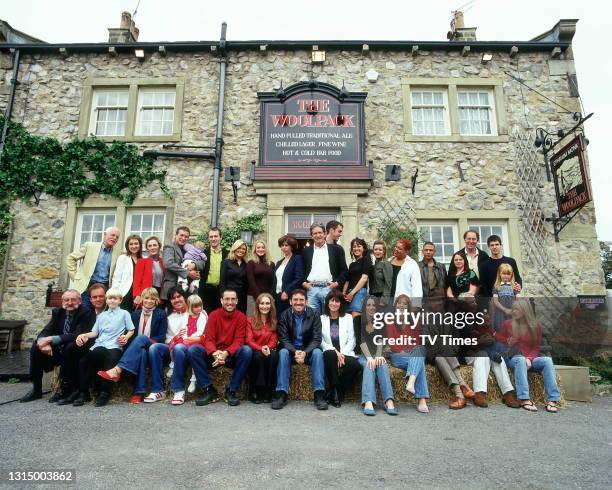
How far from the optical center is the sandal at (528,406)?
14.1ft

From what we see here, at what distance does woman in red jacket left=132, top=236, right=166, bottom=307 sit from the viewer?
5270mm

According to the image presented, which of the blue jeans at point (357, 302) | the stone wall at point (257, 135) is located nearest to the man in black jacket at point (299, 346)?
the blue jeans at point (357, 302)

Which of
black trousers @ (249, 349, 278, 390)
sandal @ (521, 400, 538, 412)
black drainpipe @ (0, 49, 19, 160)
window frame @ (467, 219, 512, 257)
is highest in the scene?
black drainpipe @ (0, 49, 19, 160)

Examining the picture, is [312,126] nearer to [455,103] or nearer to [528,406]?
[455,103]

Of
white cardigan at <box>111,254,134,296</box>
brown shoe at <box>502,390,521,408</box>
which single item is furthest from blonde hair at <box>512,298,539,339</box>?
white cardigan at <box>111,254,134,296</box>

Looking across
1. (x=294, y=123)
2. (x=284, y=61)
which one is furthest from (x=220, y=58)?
(x=294, y=123)

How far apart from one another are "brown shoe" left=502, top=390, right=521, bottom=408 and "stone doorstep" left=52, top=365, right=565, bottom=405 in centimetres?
10

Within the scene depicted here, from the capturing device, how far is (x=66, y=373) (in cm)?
449

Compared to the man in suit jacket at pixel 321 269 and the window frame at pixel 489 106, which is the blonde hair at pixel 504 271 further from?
the window frame at pixel 489 106

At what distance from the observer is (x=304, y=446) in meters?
3.07

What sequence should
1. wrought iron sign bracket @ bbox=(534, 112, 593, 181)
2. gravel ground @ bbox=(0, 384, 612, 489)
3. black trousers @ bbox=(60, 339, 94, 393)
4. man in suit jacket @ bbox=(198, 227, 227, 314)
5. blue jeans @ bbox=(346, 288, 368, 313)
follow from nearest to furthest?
gravel ground @ bbox=(0, 384, 612, 489), black trousers @ bbox=(60, 339, 94, 393), blue jeans @ bbox=(346, 288, 368, 313), man in suit jacket @ bbox=(198, 227, 227, 314), wrought iron sign bracket @ bbox=(534, 112, 593, 181)

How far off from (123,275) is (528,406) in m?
5.03

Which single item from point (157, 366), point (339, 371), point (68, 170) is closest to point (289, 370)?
point (339, 371)

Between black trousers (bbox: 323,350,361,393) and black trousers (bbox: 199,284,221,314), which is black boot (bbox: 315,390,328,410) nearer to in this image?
black trousers (bbox: 323,350,361,393)
